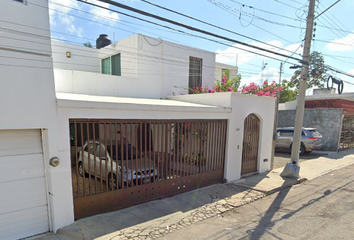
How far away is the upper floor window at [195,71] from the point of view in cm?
1235

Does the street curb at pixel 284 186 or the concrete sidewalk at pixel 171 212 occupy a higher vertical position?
the concrete sidewalk at pixel 171 212

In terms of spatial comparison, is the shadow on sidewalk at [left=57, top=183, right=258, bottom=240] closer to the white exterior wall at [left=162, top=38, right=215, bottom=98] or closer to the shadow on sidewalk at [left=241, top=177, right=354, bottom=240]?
the shadow on sidewalk at [left=241, top=177, right=354, bottom=240]

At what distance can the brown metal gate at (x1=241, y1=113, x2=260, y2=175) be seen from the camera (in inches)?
323

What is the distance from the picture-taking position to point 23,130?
3.89m

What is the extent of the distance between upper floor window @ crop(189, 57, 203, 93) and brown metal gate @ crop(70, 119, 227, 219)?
582 centimetres

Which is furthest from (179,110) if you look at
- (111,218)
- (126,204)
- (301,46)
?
(301,46)

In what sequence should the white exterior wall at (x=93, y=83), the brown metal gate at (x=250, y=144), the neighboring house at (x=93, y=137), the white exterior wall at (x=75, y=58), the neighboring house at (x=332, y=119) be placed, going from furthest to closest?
the neighboring house at (x=332, y=119) → the white exterior wall at (x=75, y=58) → the white exterior wall at (x=93, y=83) → the brown metal gate at (x=250, y=144) → the neighboring house at (x=93, y=137)

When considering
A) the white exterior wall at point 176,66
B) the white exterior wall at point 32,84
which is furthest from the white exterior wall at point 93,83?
the white exterior wall at point 32,84

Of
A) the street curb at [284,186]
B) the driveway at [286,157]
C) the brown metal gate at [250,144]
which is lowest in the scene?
the driveway at [286,157]

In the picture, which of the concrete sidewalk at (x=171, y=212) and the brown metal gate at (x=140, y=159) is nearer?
the concrete sidewalk at (x=171, y=212)

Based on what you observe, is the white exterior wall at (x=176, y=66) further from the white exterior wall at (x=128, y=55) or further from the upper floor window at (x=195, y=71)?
the white exterior wall at (x=128, y=55)

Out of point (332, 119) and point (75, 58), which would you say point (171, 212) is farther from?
point (332, 119)

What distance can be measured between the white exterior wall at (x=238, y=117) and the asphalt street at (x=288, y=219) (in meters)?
1.73

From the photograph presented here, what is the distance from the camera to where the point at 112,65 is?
11.7 metres
